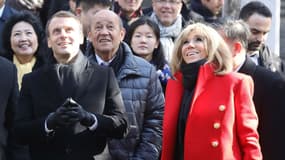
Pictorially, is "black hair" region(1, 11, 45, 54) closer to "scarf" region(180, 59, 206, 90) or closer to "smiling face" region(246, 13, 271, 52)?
"smiling face" region(246, 13, 271, 52)

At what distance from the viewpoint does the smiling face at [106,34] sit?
23.1 feet

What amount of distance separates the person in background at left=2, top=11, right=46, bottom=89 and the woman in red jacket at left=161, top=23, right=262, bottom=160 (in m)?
1.89

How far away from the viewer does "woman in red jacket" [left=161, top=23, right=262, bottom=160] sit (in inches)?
229

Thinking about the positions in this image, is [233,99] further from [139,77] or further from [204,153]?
[139,77]

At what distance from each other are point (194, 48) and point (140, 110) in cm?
105

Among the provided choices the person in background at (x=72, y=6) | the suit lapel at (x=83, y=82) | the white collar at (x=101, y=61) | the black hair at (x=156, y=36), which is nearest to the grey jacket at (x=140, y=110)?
the white collar at (x=101, y=61)

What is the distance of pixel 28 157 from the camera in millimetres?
6719

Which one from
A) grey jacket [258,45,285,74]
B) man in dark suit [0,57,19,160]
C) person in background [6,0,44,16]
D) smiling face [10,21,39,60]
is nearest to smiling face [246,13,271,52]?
grey jacket [258,45,285,74]

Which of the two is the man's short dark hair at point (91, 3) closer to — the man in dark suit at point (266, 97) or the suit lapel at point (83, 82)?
the suit lapel at point (83, 82)


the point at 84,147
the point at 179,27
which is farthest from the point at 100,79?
the point at 179,27

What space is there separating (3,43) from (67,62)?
1453 millimetres

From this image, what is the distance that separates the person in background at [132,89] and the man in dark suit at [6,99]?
0.78m

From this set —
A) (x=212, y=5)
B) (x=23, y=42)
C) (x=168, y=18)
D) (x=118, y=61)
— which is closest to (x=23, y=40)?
(x=23, y=42)

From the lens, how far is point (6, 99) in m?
6.52
